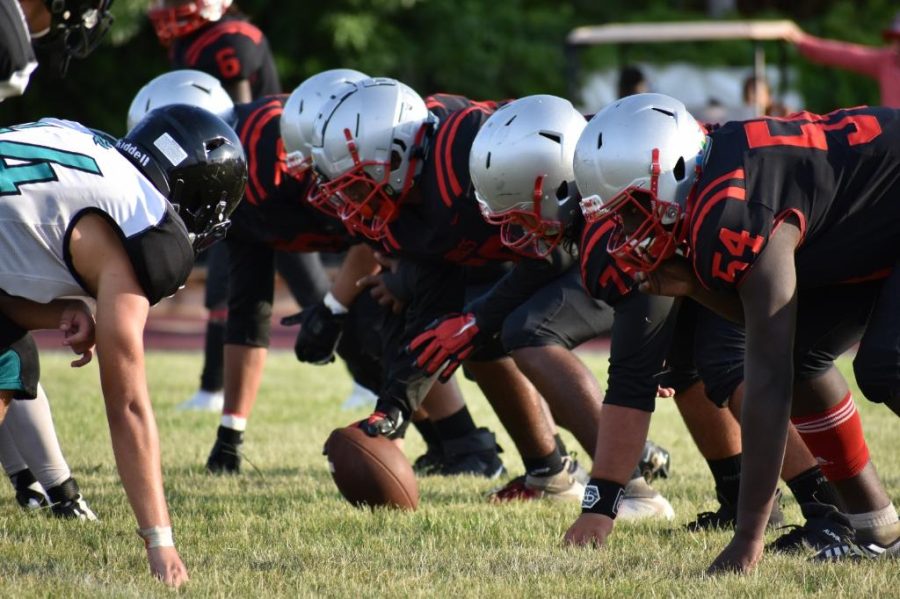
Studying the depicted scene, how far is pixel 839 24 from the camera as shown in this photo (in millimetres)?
19031

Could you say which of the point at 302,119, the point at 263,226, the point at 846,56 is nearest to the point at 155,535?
the point at 302,119

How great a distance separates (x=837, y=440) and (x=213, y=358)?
192 inches

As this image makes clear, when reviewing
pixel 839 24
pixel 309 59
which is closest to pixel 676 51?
pixel 839 24

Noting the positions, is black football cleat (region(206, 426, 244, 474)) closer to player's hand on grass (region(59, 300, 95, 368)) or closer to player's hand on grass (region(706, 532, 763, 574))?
player's hand on grass (region(59, 300, 95, 368))

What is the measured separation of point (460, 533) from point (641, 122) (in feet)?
5.06

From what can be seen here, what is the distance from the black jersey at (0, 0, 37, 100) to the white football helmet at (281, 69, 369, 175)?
7.00ft

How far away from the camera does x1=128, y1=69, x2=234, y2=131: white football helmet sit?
20.1 feet

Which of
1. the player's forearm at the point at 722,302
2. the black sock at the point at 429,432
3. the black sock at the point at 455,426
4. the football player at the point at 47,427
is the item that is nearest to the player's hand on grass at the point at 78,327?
the football player at the point at 47,427

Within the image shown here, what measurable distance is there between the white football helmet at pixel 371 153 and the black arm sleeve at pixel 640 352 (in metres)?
1.18

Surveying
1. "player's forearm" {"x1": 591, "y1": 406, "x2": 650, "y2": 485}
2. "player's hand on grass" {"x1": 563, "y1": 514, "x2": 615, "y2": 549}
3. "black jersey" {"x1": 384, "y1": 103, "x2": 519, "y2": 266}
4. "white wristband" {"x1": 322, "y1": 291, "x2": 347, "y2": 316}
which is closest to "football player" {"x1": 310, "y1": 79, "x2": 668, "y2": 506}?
"black jersey" {"x1": 384, "y1": 103, "x2": 519, "y2": 266}

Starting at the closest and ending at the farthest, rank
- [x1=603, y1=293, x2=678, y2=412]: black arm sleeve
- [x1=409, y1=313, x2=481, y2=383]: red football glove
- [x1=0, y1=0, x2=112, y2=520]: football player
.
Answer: [x1=0, y1=0, x2=112, y2=520]: football player, [x1=603, y1=293, x2=678, y2=412]: black arm sleeve, [x1=409, y1=313, x2=481, y2=383]: red football glove

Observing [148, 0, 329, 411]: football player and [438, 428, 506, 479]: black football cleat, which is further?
[148, 0, 329, 411]: football player

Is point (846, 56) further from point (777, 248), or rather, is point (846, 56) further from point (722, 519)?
point (777, 248)

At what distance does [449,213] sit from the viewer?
5.11 meters
